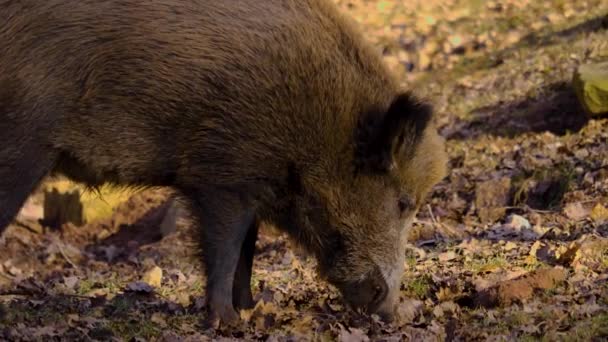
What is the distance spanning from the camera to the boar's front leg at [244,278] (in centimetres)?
623

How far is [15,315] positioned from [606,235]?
4027 mm

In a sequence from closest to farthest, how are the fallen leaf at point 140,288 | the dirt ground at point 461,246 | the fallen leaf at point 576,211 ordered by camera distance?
the dirt ground at point 461,246 < the fallen leaf at point 140,288 < the fallen leaf at point 576,211

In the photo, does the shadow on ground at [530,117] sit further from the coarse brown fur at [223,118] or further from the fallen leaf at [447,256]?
the coarse brown fur at [223,118]

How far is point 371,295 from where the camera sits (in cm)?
596

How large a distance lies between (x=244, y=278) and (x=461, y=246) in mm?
1862

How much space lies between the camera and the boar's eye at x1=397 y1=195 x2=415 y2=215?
595cm

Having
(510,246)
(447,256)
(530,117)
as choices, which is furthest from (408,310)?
(530,117)

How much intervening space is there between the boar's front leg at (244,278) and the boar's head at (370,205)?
0.45 meters

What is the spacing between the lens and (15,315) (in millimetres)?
6281

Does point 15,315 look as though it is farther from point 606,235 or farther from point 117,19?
point 606,235

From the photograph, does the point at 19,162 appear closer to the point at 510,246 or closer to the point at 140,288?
the point at 140,288

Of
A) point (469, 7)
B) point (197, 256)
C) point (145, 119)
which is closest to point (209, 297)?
point (197, 256)

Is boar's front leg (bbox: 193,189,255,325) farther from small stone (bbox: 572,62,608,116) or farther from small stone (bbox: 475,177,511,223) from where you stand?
small stone (bbox: 572,62,608,116)

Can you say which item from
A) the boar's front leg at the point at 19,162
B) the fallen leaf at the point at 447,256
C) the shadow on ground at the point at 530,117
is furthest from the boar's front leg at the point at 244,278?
the shadow on ground at the point at 530,117
